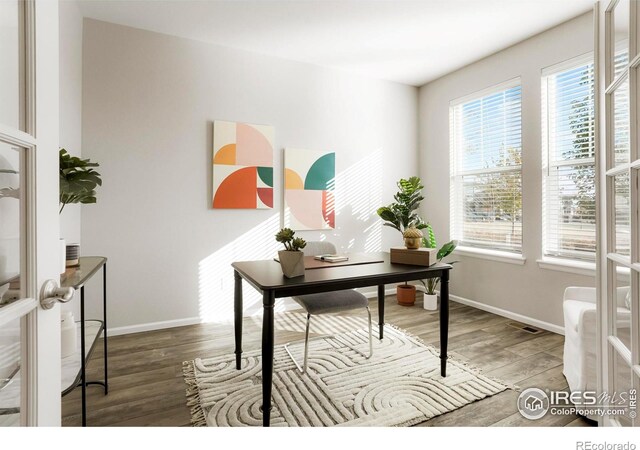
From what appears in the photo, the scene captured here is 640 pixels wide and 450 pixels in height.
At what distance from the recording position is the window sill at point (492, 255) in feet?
10.7

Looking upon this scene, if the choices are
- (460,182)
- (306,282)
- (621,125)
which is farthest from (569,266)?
(306,282)

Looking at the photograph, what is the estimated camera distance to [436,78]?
416 cm

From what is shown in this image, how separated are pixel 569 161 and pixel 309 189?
244 centimetres

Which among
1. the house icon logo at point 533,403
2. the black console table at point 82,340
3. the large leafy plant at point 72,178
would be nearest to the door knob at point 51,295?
the black console table at point 82,340

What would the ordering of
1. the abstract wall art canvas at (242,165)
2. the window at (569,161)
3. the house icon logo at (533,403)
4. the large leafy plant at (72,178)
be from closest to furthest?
the large leafy plant at (72,178), the house icon logo at (533,403), the window at (569,161), the abstract wall art canvas at (242,165)

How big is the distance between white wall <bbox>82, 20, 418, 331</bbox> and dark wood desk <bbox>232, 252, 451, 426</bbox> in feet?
4.00

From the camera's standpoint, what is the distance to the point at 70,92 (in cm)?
243

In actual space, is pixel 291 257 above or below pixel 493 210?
below

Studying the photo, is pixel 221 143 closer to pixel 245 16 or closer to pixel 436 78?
pixel 245 16

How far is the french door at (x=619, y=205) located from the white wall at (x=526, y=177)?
1.83m

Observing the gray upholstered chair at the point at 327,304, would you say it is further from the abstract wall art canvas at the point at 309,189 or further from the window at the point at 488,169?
the window at the point at 488,169

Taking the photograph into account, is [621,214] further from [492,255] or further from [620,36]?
[492,255]
